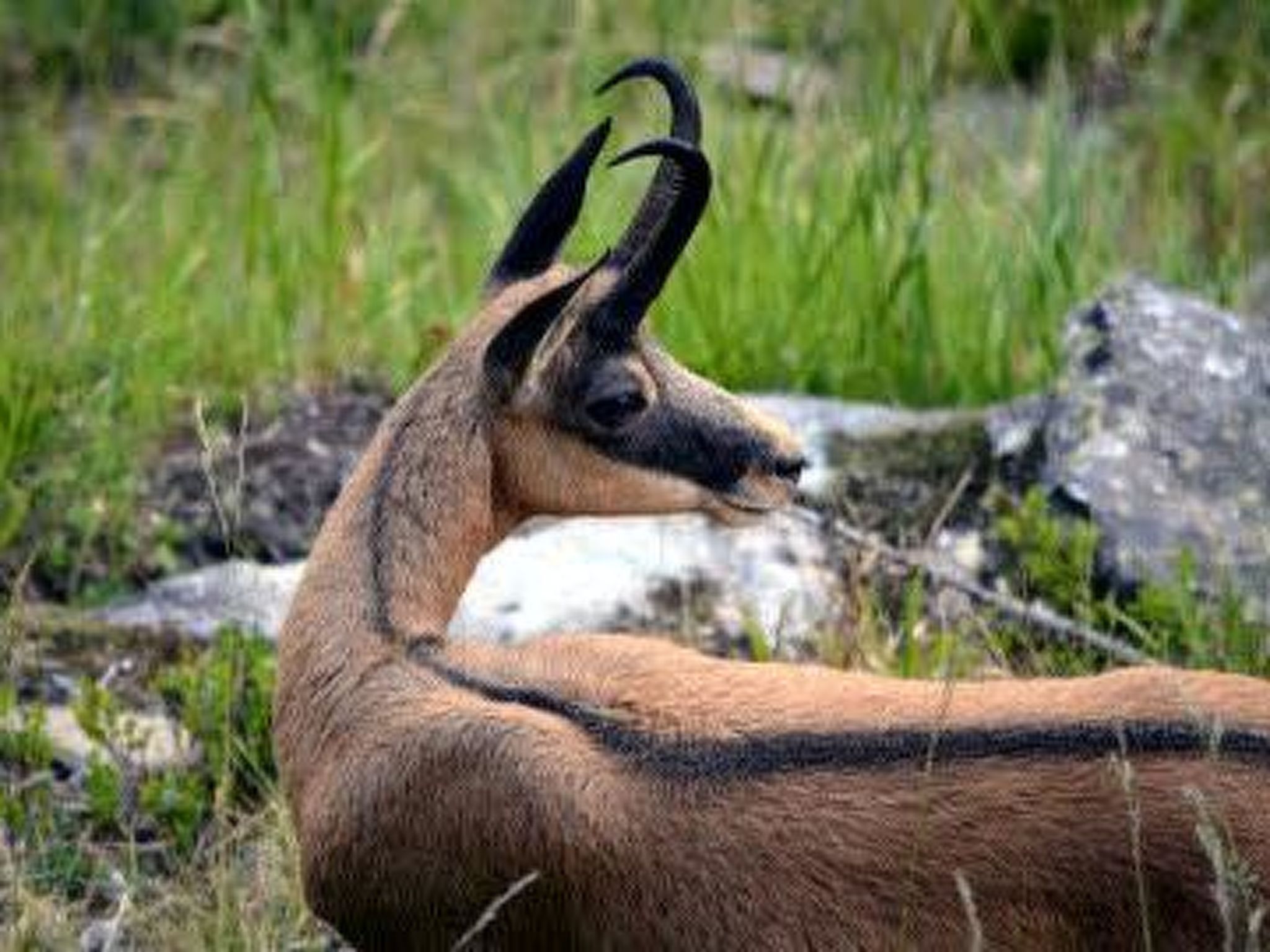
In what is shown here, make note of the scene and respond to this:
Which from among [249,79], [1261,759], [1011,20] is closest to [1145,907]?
[1261,759]

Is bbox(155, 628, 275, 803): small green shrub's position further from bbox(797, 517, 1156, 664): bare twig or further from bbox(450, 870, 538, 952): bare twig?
bbox(450, 870, 538, 952): bare twig

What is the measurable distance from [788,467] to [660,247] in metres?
0.53

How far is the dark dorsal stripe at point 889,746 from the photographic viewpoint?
4.57 metres

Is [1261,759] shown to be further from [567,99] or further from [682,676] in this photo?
[567,99]

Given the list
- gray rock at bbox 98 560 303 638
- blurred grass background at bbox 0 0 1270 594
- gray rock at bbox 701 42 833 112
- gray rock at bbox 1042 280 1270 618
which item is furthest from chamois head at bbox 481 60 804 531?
gray rock at bbox 701 42 833 112

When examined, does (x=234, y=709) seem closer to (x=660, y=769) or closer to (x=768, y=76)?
(x=660, y=769)

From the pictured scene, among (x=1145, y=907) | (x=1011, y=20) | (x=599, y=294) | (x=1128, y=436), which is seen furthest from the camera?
(x=1011, y=20)

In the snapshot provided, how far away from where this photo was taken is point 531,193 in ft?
30.9

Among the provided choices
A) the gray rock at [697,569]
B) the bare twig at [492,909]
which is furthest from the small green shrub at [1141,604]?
the bare twig at [492,909]

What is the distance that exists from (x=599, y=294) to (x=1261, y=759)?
139 centimetres

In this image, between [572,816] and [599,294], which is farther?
[599,294]

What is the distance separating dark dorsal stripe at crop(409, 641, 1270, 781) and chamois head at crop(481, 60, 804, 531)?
66 cm

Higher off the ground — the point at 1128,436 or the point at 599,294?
the point at 599,294

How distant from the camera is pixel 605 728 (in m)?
4.80
